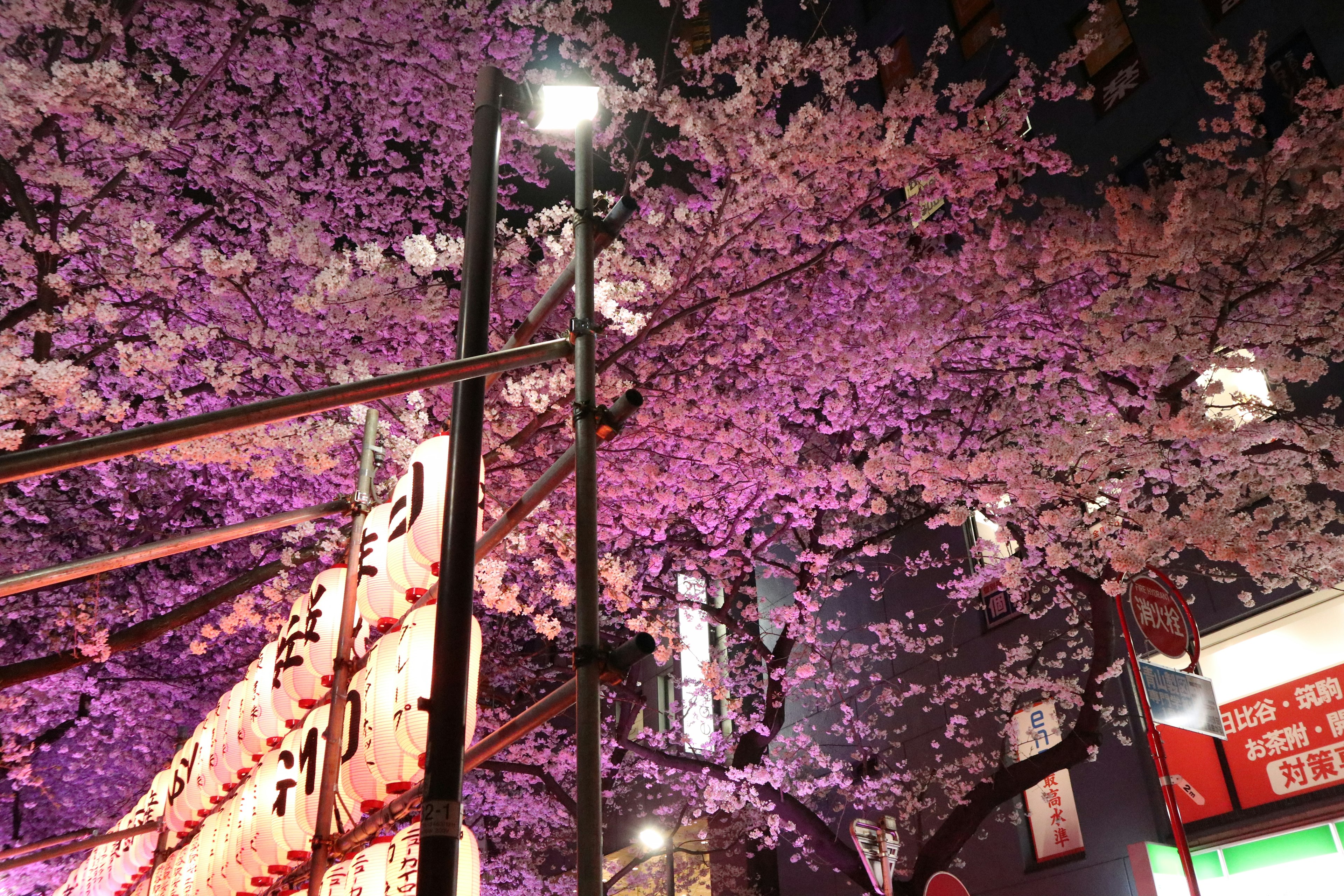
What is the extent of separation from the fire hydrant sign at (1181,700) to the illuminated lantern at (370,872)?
6675 millimetres

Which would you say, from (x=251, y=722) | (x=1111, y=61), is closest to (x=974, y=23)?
(x=1111, y=61)

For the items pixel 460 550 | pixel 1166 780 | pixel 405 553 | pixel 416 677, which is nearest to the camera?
pixel 460 550

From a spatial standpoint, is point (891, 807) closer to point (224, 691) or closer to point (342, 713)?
point (342, 713)

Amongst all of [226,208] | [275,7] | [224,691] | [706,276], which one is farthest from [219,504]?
[706,276]

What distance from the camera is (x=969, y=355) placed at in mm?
14500

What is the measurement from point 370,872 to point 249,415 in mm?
5329

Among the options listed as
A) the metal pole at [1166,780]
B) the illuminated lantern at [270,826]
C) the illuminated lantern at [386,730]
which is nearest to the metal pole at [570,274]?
the illuminated lantern at [386,730]

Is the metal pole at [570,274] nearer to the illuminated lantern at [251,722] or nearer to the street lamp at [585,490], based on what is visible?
the street lamp at [585,490]

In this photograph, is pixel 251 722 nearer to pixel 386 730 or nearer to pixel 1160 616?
pixel 386 730

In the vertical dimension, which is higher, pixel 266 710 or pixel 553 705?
pixel 266 710

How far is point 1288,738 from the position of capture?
11953 millimetres

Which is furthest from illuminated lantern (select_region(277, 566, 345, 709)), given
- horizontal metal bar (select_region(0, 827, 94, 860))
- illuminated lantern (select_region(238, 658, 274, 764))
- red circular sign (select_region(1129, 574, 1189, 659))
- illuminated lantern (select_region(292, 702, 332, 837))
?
red circular sign (select_region(1129, 574, 1189, 659))

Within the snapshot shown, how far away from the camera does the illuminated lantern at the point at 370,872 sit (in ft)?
24.0

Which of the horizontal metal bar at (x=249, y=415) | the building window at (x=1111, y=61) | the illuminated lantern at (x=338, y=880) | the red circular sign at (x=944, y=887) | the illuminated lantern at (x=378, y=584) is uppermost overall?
the building window at (x=1111, y=61)
